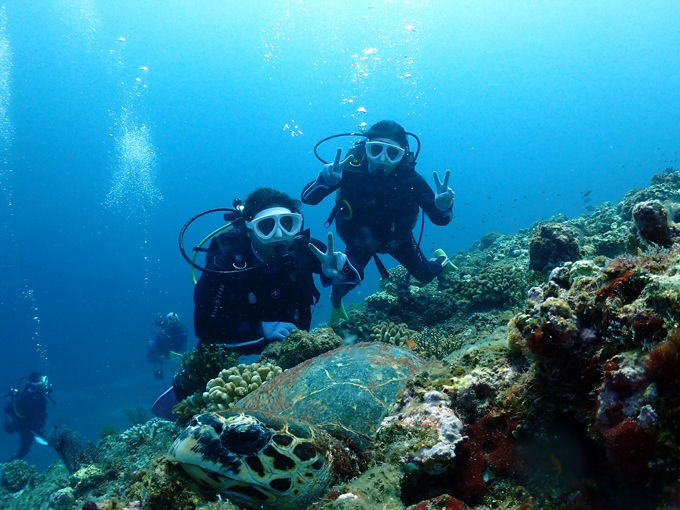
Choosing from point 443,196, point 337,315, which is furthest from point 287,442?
point 443,196

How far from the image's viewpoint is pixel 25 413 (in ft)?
45.1

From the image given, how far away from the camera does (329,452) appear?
228cm

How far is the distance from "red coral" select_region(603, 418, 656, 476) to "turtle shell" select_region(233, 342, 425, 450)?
58.0 inches

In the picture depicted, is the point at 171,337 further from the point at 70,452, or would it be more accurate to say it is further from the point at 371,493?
the point at 371,493

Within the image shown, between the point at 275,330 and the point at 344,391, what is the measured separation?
3.38 meters

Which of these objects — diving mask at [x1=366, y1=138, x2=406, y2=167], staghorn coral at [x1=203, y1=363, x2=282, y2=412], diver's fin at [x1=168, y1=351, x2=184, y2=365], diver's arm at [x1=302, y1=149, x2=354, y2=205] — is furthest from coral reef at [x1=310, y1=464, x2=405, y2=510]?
diving mask at [x1=366, y1=138, x2=406, y2=167]

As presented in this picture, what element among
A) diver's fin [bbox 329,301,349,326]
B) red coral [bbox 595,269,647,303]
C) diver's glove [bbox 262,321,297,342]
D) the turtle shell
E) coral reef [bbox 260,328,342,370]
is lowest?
red coral [bbox 595,269,647,303]

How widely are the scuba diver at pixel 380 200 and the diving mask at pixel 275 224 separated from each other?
6.14 ft

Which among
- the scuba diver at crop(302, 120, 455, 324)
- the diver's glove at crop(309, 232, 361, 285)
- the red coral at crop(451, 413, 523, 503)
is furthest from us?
the scuba diver at crop(302, 120, 455, 324)

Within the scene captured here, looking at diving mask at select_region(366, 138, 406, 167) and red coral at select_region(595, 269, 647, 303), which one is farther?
diving mask at select_region(366, 138, 406, 167)

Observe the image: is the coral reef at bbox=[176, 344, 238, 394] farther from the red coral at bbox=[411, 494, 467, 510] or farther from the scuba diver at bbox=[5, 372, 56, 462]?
the scuba diver at bbox=[5, 372, 56, 462]

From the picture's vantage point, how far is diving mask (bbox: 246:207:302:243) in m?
6.31

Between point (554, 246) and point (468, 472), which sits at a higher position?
point (554, 246)

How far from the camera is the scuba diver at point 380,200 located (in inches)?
331
